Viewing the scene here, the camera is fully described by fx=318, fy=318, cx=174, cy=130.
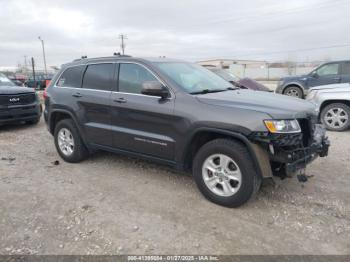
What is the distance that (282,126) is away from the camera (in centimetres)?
337

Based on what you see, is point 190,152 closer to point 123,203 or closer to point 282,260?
point 123,203

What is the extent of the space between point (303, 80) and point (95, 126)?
9682mm

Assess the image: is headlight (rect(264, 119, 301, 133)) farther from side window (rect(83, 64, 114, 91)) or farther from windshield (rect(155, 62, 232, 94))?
side window (rect(83, 64, 114, 91))

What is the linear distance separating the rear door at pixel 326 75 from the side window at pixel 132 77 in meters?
9.22

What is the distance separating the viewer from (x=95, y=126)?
4898mm

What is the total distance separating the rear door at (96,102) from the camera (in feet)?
15.5

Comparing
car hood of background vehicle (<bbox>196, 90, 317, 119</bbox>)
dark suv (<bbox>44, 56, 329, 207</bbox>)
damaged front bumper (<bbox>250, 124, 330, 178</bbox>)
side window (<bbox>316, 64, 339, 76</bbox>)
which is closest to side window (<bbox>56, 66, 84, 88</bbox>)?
dark suv (<bbox>44, 56, 329, 207</bbox>)

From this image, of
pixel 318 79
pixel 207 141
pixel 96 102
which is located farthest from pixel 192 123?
pixel 318 79

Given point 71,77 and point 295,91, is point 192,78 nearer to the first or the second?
point 71,77

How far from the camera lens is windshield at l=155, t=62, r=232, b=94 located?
4.19 metres

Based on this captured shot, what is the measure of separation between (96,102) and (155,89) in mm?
1294

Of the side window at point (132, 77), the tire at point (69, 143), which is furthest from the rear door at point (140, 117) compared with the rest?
the tire at point (69, 143)

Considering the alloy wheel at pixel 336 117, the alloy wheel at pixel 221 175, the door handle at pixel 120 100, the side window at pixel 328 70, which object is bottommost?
the alloy wheel at pixel 221 175

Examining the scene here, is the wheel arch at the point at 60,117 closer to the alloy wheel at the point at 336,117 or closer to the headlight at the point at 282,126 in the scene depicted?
the headlight at the point at 282,126
